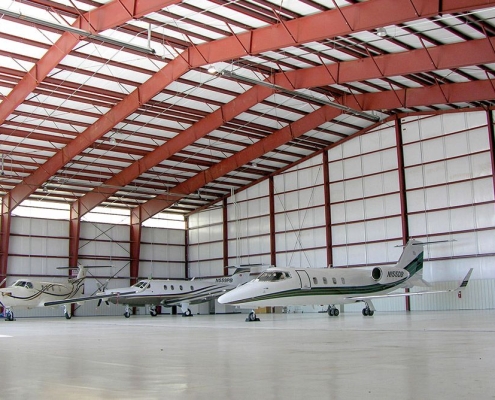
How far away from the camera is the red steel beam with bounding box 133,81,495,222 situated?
98.3 ft

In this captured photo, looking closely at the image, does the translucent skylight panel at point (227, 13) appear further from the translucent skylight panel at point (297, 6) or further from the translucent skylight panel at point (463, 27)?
the translucent skylight panel at point (463, 27)

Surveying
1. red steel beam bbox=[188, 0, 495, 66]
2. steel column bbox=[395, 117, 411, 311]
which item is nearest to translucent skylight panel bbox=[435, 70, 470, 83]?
steel column bbox=[395, 117, 411, 311]

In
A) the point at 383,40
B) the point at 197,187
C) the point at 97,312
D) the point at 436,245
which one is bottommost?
the point at 97,312

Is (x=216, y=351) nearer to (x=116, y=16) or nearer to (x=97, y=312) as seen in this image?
(x=116, y=16)

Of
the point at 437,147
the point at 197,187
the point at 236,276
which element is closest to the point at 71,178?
the point at 197,187

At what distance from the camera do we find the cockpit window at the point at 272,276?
24938 mm

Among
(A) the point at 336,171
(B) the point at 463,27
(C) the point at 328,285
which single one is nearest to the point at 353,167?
(A) the point at 336,171

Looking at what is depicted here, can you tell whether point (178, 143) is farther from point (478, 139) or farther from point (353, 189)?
point (478, 139)

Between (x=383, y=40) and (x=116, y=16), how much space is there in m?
11.9

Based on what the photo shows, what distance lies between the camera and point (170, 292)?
3888 cm

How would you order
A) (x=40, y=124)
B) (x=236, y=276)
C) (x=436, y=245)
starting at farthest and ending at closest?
(x=236, y=276) → (x=436, y=245) → (x=40, y=124)

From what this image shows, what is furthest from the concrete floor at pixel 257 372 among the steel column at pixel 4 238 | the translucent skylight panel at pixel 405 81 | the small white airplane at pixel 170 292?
the steel column at pixel 4 238

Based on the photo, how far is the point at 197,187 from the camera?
45469 mm

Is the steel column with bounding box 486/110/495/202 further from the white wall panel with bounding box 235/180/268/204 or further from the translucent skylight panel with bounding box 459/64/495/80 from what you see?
the white wall panel with bounding box 235/180/268/204
